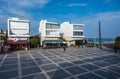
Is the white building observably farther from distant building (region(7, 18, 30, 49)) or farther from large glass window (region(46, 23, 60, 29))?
distant building (region(7, 18, 30, 49))

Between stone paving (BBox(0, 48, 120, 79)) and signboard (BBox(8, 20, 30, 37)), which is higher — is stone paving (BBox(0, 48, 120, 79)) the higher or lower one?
the lower one

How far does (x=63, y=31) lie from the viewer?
7031 centimetres

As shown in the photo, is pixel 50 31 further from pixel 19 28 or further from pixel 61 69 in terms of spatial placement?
pixel 61 69

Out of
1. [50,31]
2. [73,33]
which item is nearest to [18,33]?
[50,31]

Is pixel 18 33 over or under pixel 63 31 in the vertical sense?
under

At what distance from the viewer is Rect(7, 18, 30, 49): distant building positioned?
50306 mm

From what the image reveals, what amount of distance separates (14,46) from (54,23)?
62.1 ft

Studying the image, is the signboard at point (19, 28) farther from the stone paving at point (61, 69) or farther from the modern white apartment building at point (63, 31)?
the stone paving at point (61, 69)

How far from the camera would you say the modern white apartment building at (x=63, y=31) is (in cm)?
6006

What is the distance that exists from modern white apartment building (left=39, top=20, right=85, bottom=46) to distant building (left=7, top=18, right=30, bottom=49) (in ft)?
24.6

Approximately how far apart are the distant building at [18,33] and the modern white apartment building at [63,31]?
7507 mm

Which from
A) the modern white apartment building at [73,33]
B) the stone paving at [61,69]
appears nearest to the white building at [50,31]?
the modern white apartment building at [73,33]

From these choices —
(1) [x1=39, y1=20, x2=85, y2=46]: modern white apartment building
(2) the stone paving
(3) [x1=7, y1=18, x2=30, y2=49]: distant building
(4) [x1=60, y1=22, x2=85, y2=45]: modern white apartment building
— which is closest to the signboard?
(3) [x1=7, y1=18, x2=30, y2=49]: distant building

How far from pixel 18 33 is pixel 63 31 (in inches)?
921
